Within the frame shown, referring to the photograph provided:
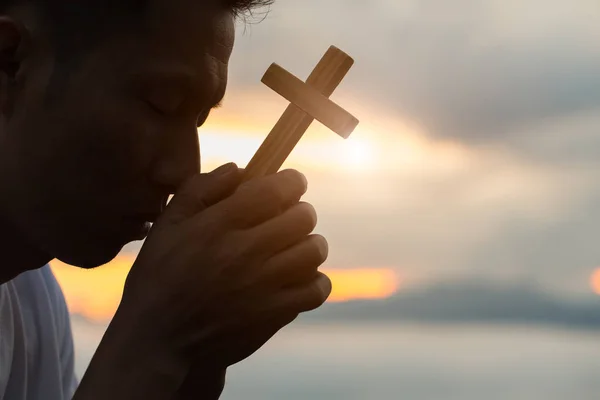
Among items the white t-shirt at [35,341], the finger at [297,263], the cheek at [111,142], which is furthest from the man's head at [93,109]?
the white t-shirt at [35,341]

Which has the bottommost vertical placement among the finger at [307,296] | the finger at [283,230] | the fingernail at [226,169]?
the finger at [307,296]

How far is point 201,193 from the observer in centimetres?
58

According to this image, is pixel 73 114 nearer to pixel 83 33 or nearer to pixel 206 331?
pixel 83 33

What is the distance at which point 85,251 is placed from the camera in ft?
2.07

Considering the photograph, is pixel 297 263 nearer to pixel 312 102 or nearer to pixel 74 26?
pixel 312 102

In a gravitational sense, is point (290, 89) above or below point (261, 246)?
above

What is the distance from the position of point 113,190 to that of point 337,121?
0.59ft

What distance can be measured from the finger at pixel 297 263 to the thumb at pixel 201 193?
6 centimetres

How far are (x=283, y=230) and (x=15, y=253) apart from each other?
0.85 ft

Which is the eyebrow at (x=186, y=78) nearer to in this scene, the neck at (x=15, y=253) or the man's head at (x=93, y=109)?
the man's head at (x=93, y=109)

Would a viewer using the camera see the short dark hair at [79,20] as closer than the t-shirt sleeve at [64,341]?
Yes

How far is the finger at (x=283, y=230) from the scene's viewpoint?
0.57 meters

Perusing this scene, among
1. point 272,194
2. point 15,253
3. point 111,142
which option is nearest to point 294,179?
point 272,194

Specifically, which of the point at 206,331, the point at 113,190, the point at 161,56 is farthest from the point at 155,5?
the point at 206,331
